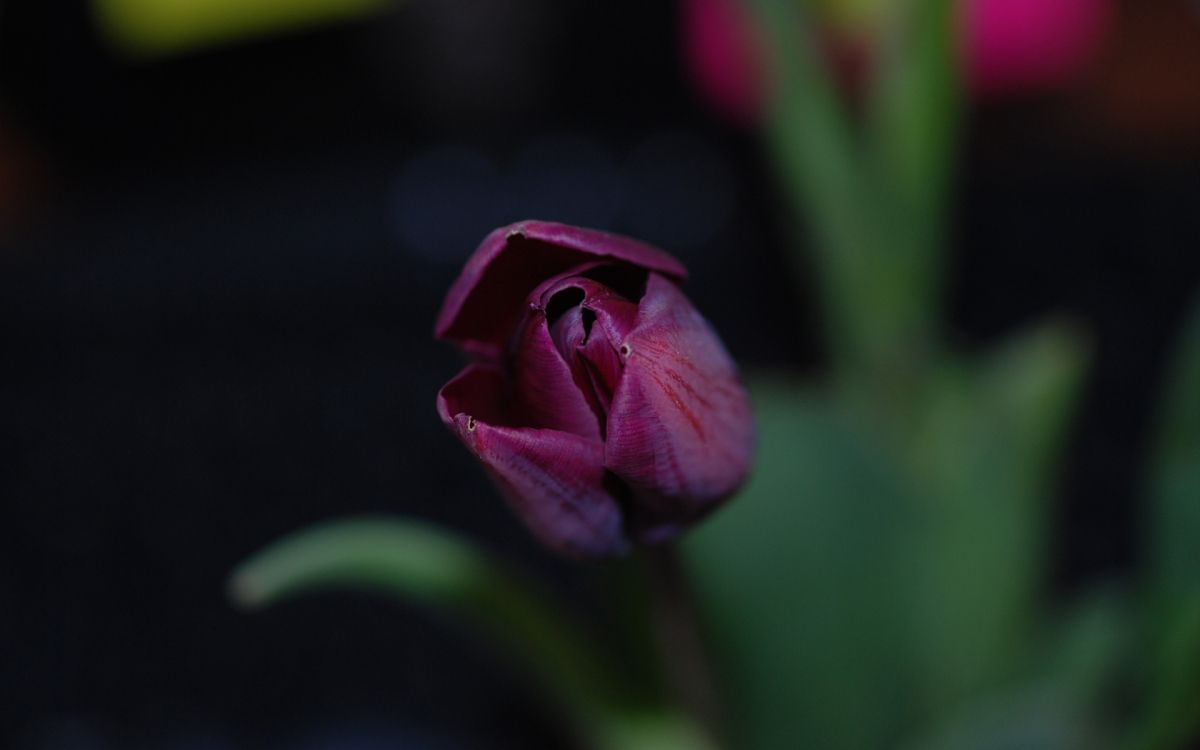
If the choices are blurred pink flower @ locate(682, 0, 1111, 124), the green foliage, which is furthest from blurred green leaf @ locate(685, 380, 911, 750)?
blurred pink flower @ locate(682, 0, 1111, 124)

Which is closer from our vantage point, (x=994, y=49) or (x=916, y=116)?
(x=916, y=116)

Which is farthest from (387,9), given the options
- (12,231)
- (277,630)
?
(277,630)

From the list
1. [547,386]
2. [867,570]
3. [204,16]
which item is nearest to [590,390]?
[547,386]

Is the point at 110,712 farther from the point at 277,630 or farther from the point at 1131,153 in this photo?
the point at 1131,153

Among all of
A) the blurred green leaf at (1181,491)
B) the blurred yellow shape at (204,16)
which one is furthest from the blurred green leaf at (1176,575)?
the blurred yellow shape at (204,16)

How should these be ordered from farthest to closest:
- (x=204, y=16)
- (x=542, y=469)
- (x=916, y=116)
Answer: (x=204, y=16) → (x=916, y=116) → (x=542, y=469)

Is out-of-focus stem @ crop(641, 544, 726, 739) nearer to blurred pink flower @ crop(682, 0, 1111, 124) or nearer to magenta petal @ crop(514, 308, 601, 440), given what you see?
magenta petal @ crop(514, 308, 601, 440)

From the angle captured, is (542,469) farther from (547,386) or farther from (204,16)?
(204,16)
